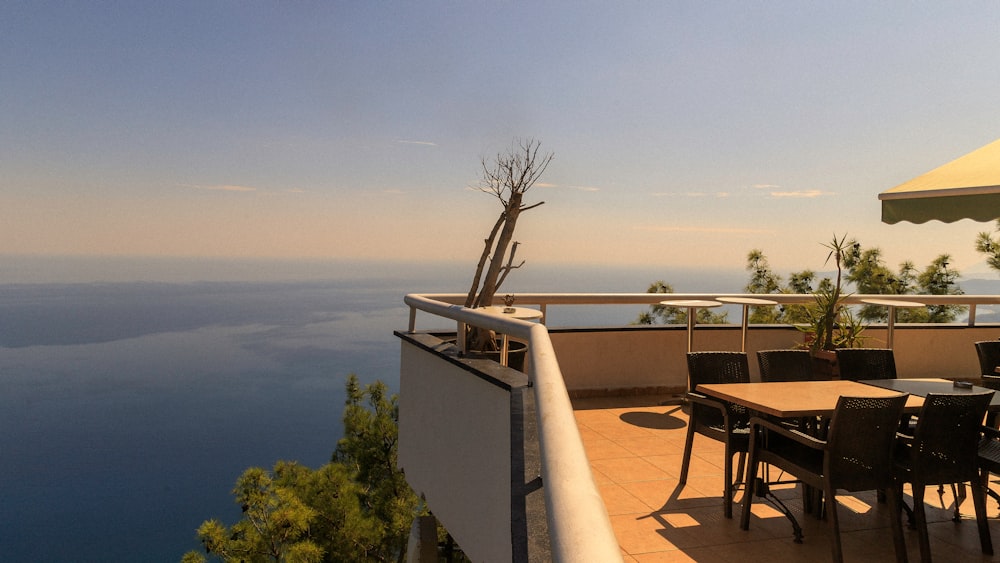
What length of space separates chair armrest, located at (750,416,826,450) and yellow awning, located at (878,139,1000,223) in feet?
5.70

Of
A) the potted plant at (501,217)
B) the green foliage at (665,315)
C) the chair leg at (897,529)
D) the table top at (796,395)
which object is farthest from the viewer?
the green foliage at (665,315)

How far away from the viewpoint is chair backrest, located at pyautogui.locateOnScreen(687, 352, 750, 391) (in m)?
4.68

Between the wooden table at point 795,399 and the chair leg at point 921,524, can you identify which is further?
the wooden table at point 795,399

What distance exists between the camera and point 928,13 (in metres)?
14.4

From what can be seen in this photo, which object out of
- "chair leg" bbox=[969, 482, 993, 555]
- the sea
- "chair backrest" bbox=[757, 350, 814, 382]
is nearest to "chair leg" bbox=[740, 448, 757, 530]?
"chair leg" bbox=[969, 482, 993, 555]

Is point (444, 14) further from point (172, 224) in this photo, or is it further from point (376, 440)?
point (172, 224)

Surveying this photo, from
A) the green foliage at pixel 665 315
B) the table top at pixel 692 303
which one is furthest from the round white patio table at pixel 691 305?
the green foliage at pixel 665 315

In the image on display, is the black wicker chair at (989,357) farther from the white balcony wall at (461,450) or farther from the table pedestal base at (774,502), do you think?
the white balcony wall at (461,450)

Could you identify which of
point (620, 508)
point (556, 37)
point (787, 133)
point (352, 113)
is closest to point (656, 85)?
point (556, 37)

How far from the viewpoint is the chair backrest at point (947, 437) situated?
11.0 feet

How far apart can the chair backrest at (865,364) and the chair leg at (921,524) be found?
170 centimetres

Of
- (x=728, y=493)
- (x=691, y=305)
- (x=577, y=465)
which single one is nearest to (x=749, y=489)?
(x=728, y=493)

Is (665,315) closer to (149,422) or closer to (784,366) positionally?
(784,366)

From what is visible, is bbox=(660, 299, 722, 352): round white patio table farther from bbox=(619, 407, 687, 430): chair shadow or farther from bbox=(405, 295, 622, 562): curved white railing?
bbox=(405, 295, 622, 562): curved white railing
